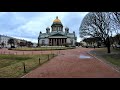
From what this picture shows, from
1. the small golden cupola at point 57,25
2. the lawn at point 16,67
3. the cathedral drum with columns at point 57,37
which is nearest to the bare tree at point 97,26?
the lawn at point 16,67

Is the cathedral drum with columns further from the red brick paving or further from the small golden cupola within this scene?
the red brick paving

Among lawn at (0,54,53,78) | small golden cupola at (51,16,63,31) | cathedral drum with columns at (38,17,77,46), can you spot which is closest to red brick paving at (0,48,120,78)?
lawn at (0,54,53,78)

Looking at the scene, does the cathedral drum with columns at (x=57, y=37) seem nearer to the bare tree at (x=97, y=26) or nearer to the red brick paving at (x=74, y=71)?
the bare tree at (x=97, y=26)

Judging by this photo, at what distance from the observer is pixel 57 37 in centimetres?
12281

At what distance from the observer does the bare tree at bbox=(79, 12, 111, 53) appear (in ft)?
146

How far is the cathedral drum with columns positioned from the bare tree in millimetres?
64702

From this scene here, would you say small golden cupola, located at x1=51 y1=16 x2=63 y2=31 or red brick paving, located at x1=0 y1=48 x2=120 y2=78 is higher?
small golden cupola, located at x1=51 y1=16 x2=63 y2=31

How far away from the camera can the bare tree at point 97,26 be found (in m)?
44.7

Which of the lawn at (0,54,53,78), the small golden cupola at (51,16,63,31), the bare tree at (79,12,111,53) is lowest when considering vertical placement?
the lawn at (0,54,53,78)

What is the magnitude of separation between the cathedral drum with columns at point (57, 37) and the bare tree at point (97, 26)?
64.7m

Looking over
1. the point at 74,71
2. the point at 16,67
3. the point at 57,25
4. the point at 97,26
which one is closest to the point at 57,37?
the point at 57,25

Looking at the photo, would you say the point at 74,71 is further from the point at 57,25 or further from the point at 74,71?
the point at 57,25

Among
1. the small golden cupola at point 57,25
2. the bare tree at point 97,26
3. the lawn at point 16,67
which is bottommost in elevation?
the lawn at point 16,67
